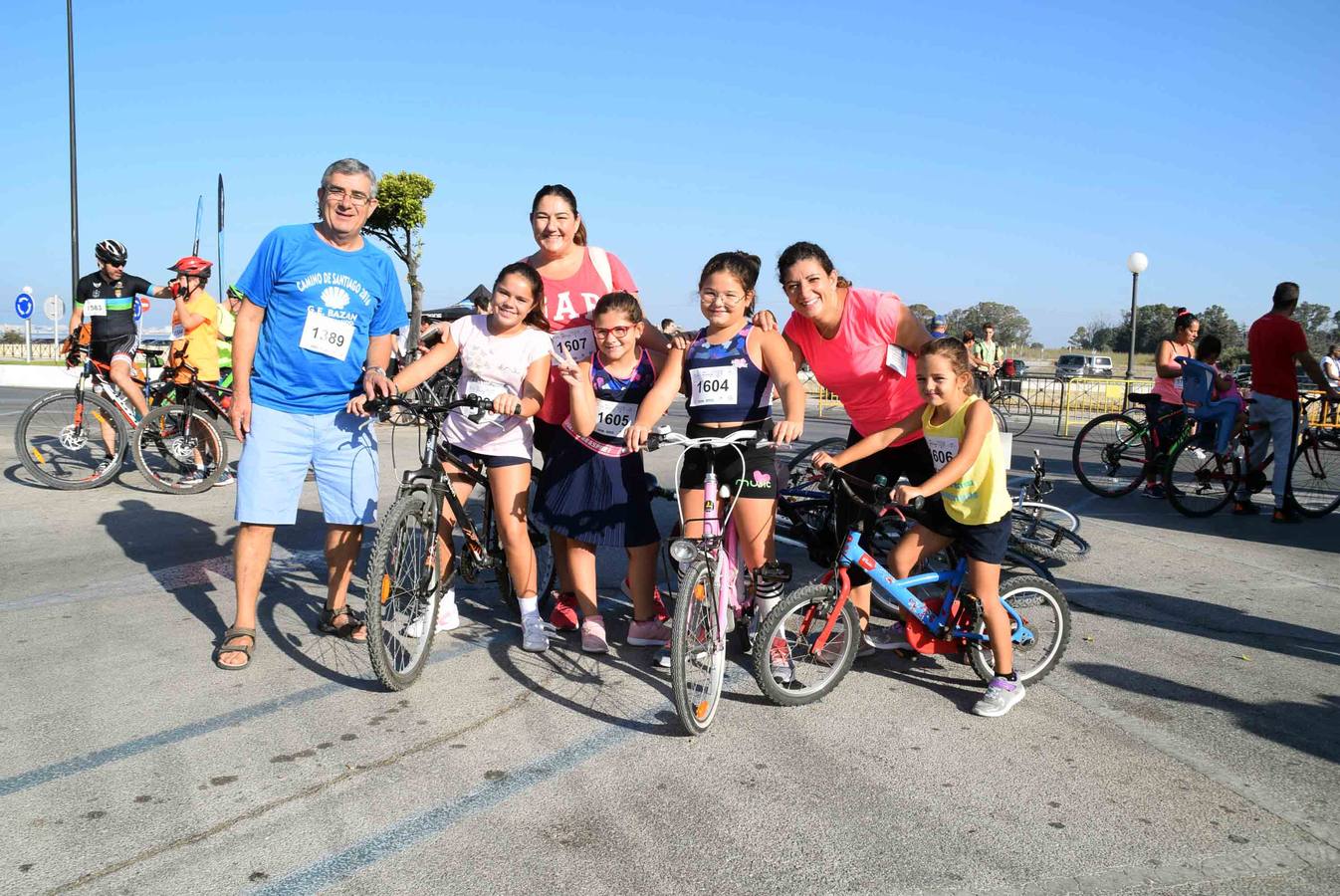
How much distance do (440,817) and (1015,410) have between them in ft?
72.0

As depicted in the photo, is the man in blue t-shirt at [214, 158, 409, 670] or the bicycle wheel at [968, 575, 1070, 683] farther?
the man in blue t-shirt at [214, 158, 409, 670]

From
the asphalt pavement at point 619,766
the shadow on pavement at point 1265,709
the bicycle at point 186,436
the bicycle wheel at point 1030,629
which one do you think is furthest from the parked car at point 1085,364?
the bicycle wheel at point 1030,629

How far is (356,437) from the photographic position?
15.0ft

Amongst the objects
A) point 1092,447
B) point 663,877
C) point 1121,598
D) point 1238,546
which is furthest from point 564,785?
point 1092,447

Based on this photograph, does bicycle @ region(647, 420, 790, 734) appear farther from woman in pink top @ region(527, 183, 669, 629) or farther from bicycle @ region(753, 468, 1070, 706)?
woman in pink top @ region(527, 183, 669, 629)

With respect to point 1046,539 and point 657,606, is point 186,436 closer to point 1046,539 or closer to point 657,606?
point 657,606

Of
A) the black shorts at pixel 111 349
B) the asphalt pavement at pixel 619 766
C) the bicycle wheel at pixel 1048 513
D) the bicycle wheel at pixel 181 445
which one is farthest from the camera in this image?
the black shorts at pixel 111 349

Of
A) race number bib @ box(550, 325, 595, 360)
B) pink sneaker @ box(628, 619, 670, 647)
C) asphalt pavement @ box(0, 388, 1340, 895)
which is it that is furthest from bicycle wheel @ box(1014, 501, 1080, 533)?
race number bib @ box(550, 325, 595, 360)

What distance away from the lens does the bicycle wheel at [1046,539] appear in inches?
236

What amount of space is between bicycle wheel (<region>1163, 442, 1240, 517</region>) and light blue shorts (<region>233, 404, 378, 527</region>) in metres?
7.60

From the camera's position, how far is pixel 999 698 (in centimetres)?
398

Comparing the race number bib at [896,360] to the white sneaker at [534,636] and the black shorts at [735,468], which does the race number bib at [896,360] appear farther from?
the white sneaker at [534,636]

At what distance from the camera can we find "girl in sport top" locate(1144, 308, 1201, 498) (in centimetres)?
948

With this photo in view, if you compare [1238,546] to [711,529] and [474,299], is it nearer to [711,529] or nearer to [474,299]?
[711,529]
